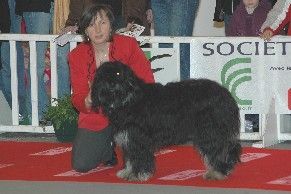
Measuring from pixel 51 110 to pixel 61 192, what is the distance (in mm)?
2174

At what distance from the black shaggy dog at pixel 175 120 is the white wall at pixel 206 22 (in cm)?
423

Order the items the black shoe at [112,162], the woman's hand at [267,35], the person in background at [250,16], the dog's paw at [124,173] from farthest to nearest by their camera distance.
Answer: the person in background at [250,16] → the woman's hand at [267,35] → the black shoe at [112,162] → the dog's paw at [124,173]

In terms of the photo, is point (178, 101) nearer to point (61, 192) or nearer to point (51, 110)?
point (61, 192)

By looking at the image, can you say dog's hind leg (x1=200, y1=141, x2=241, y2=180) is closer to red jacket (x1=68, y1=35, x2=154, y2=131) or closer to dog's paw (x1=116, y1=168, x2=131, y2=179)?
dog's paw (x1=116, y1=168, x2=131, y2=179)

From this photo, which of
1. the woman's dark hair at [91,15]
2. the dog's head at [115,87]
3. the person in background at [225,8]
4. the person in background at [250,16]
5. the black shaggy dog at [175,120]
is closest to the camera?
the dog's head at [115,87]

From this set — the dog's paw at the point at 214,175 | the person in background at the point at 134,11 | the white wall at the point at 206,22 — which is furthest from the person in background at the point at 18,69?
the dog's paw at the point at 214,175

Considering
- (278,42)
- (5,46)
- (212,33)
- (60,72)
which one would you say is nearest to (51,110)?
(60,72)

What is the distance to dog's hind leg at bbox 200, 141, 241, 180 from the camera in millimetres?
5871

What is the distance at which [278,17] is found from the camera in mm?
7590

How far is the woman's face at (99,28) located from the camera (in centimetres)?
620

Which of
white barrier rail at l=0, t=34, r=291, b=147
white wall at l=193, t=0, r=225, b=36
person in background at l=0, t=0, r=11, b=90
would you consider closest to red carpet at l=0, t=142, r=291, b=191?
white barrier rail at l=0, t=34, r=291, b=147

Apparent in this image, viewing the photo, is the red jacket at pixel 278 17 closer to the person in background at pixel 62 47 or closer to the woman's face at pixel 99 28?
the person in background at pixel 62 47

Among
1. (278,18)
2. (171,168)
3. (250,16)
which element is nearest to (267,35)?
(278,18)

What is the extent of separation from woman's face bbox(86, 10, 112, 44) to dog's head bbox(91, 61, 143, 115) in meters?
0.53
